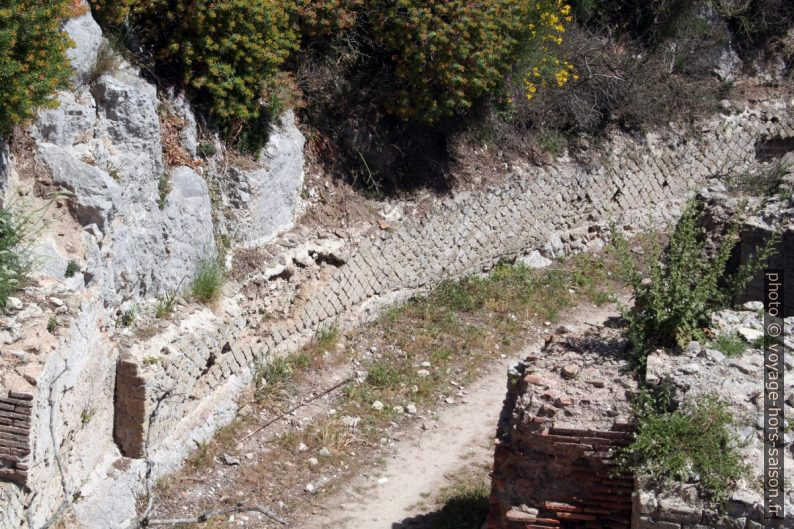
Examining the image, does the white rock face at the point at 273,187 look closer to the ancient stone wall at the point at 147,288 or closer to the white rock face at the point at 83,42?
the ancient stone wall at the point at 147,288

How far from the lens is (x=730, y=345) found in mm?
5926

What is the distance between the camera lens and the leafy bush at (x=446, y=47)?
32.7ft

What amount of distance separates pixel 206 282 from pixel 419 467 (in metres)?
2.55

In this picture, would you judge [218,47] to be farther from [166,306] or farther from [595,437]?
[595,437]

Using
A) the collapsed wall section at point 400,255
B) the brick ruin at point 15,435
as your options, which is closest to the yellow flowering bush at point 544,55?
the collapsed wall section at point 400,255

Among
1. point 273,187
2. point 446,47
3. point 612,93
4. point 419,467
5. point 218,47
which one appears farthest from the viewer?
point 612,93

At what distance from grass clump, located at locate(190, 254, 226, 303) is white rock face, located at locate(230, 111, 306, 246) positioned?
0.84m

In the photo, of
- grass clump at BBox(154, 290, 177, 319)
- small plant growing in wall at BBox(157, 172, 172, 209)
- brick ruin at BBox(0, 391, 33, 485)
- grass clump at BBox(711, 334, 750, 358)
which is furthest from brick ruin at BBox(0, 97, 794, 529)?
small plant growing in wall at BBox(157, 172, 172, 209)

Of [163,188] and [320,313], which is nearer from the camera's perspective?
[163,188]

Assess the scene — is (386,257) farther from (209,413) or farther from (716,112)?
(716,112)

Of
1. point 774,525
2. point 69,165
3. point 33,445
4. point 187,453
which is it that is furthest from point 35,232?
point 774,525

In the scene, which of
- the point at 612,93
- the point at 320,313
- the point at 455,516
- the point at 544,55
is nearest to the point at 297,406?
the point at 320,313

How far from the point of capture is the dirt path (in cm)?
730

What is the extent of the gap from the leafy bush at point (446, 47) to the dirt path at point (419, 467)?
10.7ft
